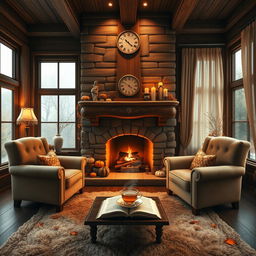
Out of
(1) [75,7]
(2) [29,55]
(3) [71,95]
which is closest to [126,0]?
(1) [75,7]

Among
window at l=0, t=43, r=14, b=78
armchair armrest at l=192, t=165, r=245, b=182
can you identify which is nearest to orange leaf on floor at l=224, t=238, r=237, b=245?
armchair armrest at l=192, t=165, r=245, b=182

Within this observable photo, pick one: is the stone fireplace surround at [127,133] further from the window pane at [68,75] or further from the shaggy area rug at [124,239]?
the shaggy area rug at [124,239]

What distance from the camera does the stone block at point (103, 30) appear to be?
392cm

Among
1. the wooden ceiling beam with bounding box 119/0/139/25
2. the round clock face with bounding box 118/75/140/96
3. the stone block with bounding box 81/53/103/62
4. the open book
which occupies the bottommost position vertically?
the open book

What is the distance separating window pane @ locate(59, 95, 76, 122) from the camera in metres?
4.44

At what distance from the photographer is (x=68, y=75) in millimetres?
4445

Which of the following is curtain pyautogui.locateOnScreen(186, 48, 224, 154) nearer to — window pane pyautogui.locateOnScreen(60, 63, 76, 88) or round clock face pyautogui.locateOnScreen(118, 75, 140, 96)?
round clock face pyautogui.locateOnScreen(118, 75, 140, 96)

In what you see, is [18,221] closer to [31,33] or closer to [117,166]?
[117,166]

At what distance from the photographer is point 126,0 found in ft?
9.95

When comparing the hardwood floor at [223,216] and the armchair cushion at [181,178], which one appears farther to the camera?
the armchair cushion at [181,178]

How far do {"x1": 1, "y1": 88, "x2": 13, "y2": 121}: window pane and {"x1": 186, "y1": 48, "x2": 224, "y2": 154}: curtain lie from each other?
3655 millimetres

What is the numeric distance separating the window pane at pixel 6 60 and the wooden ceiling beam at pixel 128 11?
224 centimetres

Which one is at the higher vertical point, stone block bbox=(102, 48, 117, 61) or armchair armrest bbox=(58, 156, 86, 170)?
stone block bbox=(102, 48, 117, 61)

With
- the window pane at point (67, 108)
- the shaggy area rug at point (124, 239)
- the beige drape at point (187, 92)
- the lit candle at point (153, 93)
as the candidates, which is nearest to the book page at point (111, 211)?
the shaggy area rug at point (124, 239)
